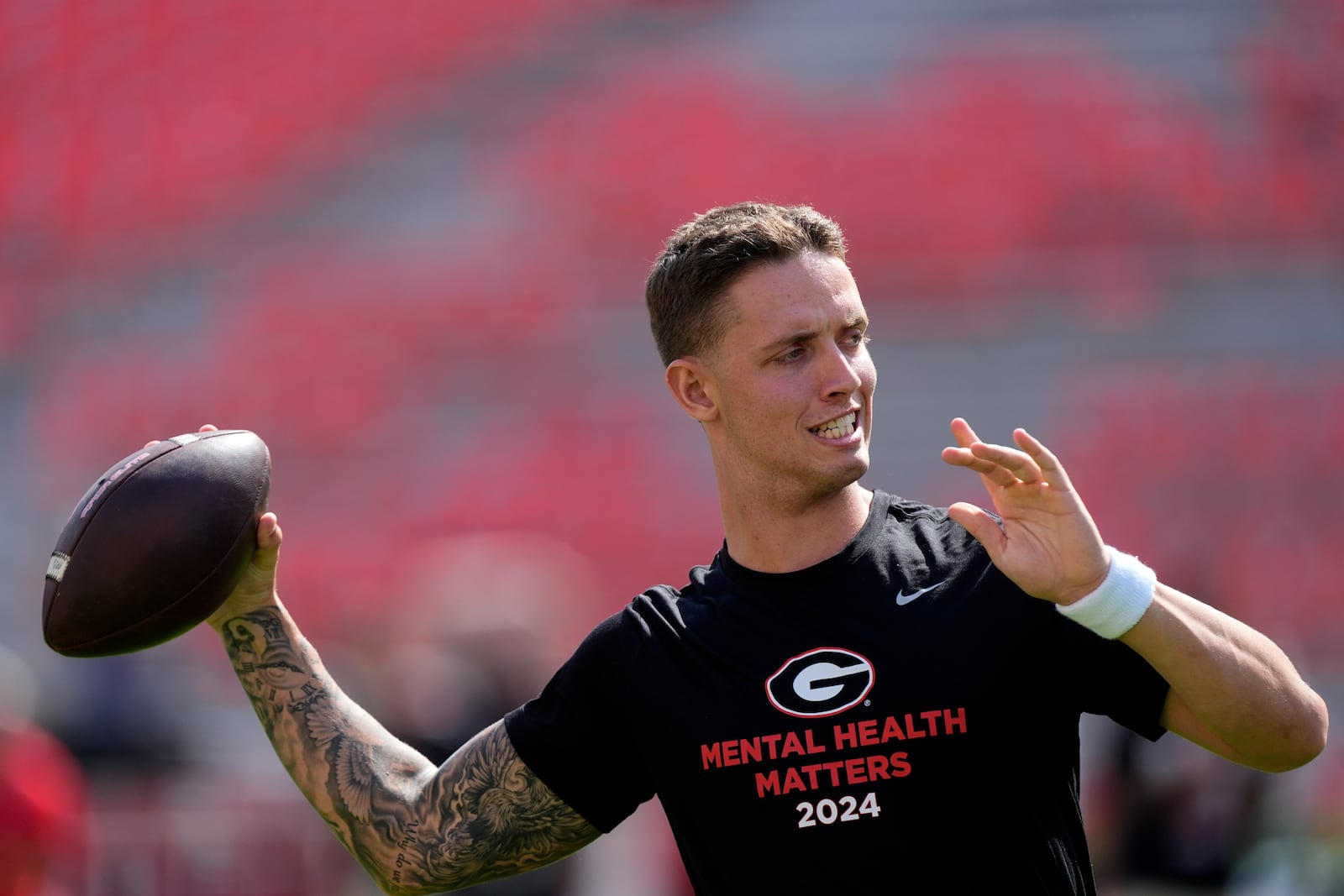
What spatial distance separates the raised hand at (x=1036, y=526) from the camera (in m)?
2.29

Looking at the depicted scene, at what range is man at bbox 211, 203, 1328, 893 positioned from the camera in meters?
2.34

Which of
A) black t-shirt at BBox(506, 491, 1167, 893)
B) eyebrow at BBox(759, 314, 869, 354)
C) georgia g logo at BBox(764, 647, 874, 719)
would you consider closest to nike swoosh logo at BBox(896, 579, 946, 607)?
black t-shirt at BBox(506, 491, 1167, 893)

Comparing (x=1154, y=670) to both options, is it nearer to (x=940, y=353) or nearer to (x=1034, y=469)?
(x=1034, y=469)

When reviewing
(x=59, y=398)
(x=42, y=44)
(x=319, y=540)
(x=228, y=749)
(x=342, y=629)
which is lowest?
(x=228, y=749)

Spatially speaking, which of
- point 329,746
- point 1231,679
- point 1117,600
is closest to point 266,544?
point 329,746

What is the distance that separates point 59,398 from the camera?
11.0 meters

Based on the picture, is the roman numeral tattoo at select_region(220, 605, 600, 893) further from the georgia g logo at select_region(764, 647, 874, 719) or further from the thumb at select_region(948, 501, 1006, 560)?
the thumb at select_region(948, 501, 1006, 560)

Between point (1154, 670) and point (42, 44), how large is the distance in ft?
37.8

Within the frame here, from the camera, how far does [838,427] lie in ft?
8.93

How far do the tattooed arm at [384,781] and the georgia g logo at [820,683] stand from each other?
542 millimetres

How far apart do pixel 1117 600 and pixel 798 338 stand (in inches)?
31.3

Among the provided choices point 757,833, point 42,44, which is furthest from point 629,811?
point 42,44

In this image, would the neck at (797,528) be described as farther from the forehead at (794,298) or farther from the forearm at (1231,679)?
the forearm at (1231,679)

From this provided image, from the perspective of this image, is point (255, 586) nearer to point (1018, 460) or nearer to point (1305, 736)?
point (1018, 460)
